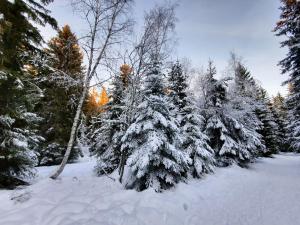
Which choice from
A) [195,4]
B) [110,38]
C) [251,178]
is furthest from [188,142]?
[195,4]

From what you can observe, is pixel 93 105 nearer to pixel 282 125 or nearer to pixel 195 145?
pixel 195 145

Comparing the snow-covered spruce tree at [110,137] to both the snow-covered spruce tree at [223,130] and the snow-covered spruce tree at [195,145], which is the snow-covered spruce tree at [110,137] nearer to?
the snow-covered spruce tree at [195,145]

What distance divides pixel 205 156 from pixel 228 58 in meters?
17.0

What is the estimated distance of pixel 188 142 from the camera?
487 inches

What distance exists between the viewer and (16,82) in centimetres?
775

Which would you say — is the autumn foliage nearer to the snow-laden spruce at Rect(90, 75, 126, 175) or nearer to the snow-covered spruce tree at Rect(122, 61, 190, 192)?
the snow-laden spruce at Rect(90, 75, 126, 175)

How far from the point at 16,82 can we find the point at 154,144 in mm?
5797

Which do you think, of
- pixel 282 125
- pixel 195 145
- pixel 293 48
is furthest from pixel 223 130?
pixel 282 125

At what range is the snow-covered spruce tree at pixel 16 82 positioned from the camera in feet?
24.1

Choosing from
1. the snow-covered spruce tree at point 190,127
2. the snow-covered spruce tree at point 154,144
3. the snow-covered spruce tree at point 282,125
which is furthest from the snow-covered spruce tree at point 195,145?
the snow-covered spruce tree at point 282,125

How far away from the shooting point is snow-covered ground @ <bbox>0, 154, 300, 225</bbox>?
541 centimetres

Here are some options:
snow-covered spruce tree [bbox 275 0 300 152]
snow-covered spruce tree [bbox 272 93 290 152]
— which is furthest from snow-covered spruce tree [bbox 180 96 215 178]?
snow-covered spruce tree [bbox 272 93 290 152]

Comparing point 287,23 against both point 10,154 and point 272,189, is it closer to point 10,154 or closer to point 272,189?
point 272,189

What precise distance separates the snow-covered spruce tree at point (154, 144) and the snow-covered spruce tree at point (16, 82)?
414 cm
